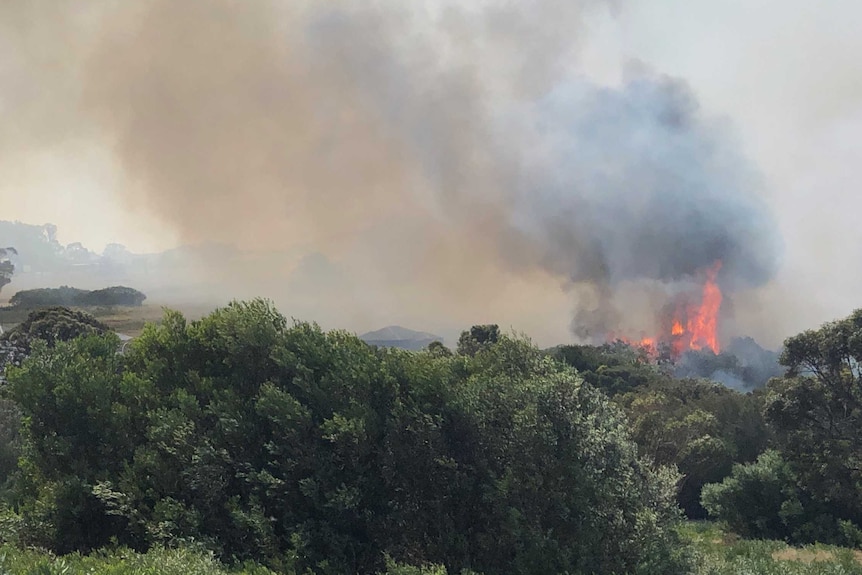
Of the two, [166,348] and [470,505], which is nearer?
[470,505]

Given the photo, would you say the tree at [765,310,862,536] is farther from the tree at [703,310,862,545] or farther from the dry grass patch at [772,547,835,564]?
the dry grass patch at [772,547,835,564]

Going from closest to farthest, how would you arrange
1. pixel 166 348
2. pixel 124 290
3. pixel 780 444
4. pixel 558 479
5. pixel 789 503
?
1. pixel 558 479
2. pixel 166 348
3. pixel 789 503
4. pixel 780 444
5. pixel 124 290

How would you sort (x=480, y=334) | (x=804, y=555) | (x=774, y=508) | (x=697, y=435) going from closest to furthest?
(x=804, y=555) → (x=774, y=508) → (x=697, y=435) → (x=480, y=334)

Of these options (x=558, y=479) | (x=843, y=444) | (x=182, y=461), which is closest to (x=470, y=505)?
(x=558, y=479)

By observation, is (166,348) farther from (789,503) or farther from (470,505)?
(789,503)

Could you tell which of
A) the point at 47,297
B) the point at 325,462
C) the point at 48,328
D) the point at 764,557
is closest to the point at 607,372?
the point at 764,557

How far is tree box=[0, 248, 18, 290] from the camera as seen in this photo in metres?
99.2

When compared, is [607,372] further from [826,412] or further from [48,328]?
[48,328]

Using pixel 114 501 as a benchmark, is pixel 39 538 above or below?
below

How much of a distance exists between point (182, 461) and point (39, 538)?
5.43 metres

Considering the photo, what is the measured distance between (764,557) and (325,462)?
74.7 ft

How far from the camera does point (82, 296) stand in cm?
10194

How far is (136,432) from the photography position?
68.6ft

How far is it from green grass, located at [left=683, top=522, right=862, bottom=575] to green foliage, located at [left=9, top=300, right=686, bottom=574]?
2754 mm
